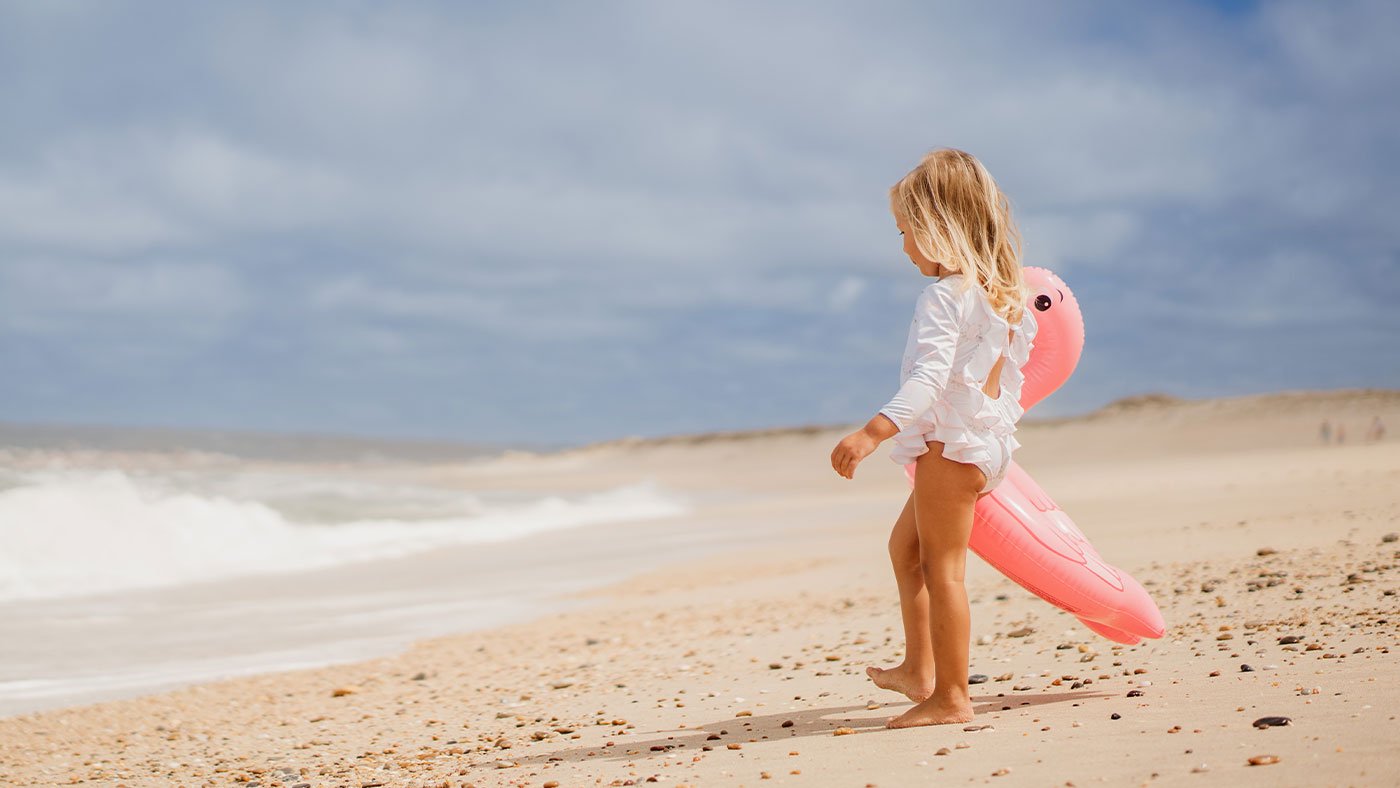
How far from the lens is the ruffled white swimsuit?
3922mm

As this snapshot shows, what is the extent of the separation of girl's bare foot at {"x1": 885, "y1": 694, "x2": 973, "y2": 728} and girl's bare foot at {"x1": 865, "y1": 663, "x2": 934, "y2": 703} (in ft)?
0.57

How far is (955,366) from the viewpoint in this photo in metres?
4.05

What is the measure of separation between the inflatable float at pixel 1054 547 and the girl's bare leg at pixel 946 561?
1.34 feet

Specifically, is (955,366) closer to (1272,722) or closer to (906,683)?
(906,683)

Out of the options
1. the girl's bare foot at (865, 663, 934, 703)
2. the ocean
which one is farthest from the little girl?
the ocean

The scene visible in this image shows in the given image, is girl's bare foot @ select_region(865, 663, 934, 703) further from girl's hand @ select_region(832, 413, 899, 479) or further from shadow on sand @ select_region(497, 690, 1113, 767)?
girl's hand @ select_region(832, 413, 899, 479)

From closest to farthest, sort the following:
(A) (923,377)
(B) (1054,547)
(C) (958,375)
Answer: (A) (923,377) < (C) (958,375) < (B) (1054,547)

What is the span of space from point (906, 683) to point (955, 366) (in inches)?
48.0

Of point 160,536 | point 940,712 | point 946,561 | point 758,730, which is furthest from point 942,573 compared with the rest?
point 160,536

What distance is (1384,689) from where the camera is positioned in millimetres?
3961

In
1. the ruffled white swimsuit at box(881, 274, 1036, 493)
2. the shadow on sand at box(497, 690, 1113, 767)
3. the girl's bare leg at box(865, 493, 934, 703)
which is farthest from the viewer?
the shadow on sand at box(497, 690, 1113, 767)

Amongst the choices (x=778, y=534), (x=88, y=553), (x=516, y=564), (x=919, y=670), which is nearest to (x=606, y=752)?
(x=919, y=670)

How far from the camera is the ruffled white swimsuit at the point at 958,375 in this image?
3.92m

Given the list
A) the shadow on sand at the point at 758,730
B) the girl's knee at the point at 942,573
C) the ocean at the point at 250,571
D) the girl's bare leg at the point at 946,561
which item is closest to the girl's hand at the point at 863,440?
the girl's bare leg at the point at 946,561
